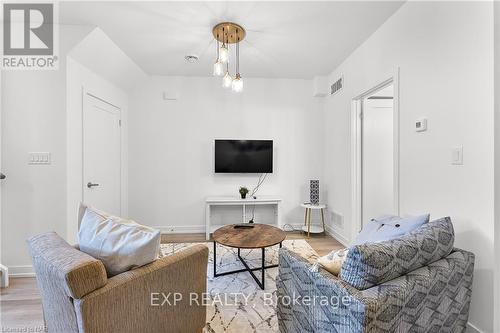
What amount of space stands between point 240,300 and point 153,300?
3.31 ft

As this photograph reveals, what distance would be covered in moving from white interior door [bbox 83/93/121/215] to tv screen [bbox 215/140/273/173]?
1526 millimetres

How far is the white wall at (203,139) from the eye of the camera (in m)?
3.98

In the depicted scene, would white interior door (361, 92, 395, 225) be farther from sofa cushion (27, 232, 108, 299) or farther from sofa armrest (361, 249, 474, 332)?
sofa cushion (27, 232, 108, 299)

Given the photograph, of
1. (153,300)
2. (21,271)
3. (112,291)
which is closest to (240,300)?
(153,300)

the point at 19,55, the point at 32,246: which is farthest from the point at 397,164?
the point at 19,55

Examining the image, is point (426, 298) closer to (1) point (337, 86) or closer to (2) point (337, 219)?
(2) point (337, 219)

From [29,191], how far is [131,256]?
2168 mm

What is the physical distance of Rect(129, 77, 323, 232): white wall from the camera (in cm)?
398

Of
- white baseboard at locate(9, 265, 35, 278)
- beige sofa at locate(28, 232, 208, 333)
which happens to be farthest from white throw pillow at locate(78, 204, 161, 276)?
white baseboard at locate(9, 265, 35, 278)

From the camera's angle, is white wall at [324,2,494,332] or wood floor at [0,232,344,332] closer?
white wall at [324,2,494,332]

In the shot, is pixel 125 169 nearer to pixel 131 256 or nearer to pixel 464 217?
pixel 131 256

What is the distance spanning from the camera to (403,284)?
107 centimetres

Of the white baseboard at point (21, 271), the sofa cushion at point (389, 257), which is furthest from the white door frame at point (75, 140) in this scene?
the sofa cushion at point (389, 257)

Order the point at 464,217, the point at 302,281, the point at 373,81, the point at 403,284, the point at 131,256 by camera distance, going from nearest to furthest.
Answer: the point at 403,284 → the point at 131,256 → the point at 302,281 → the point at 464,217 → the point at 373,81
